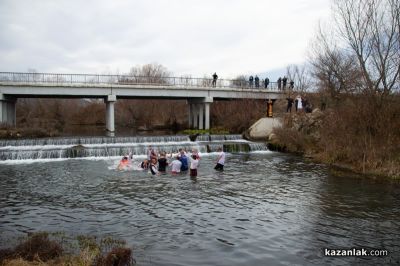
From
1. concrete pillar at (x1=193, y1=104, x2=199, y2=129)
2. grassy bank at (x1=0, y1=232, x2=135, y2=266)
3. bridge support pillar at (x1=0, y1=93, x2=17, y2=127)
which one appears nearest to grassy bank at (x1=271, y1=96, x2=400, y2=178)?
grassy bank at (x1=0, y1=232, x2=135, y2=266)

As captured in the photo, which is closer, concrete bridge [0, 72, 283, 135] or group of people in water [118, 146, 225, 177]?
group of people in water [118, 146, 225, 177]

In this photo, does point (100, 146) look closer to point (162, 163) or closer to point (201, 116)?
point (162, 163)

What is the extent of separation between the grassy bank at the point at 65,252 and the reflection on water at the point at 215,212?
0.61 metres

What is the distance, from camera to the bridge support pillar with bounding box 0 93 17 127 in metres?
40.4

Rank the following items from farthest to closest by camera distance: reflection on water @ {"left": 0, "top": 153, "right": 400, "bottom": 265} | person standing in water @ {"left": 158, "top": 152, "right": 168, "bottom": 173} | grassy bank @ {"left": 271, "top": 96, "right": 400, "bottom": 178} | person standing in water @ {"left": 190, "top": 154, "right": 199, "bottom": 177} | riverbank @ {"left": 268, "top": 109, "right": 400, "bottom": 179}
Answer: person standing in water @ {"left": 158, "top": 152, "right": 168, "bottom": 173} → grassy bank @ {"left": 271, "top": 96, "right": 400, "bottom": 178} → riverbank @ {"left": 268, "top": 109, "right": 400, "bottom": 179} → person standing in water @ {"left": 190, "top": 154, "right": 199, "bottom": 177} → reflection on water @ {"left": 0, "top": 153, "right": 400, "bottom": 265}

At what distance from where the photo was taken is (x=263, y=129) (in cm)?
3881

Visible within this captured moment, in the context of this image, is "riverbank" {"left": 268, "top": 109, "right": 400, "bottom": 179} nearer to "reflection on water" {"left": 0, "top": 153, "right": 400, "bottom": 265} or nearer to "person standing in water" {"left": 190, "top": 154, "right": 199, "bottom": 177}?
"reflection on water" {"left": 0, "top": 153, "right": 400, "bottom": 265}

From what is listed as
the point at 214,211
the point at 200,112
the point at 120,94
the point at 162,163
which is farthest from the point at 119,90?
the point at 214,211

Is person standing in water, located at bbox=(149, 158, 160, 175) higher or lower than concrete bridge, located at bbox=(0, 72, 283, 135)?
lower

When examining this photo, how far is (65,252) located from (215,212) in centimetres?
566

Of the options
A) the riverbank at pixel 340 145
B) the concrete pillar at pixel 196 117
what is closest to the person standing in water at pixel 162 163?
the riverbank at pixel 340 145

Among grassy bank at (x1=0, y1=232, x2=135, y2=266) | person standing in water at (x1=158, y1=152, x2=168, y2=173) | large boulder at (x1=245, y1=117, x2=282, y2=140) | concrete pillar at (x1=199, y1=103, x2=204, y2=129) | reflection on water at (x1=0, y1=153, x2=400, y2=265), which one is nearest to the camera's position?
grassy bank at (x1=0, y1=232, x2=135, y2=266)

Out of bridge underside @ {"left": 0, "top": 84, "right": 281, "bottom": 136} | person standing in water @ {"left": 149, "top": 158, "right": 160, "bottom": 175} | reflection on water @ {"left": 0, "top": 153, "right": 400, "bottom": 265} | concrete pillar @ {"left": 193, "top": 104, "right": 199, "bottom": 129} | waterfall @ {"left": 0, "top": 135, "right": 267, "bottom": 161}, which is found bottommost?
reflection on water @ {"left": 0, "top": 153, "right": 400, "bottom": 265}

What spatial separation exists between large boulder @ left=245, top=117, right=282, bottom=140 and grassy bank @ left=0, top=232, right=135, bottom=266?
2928 centimetres
